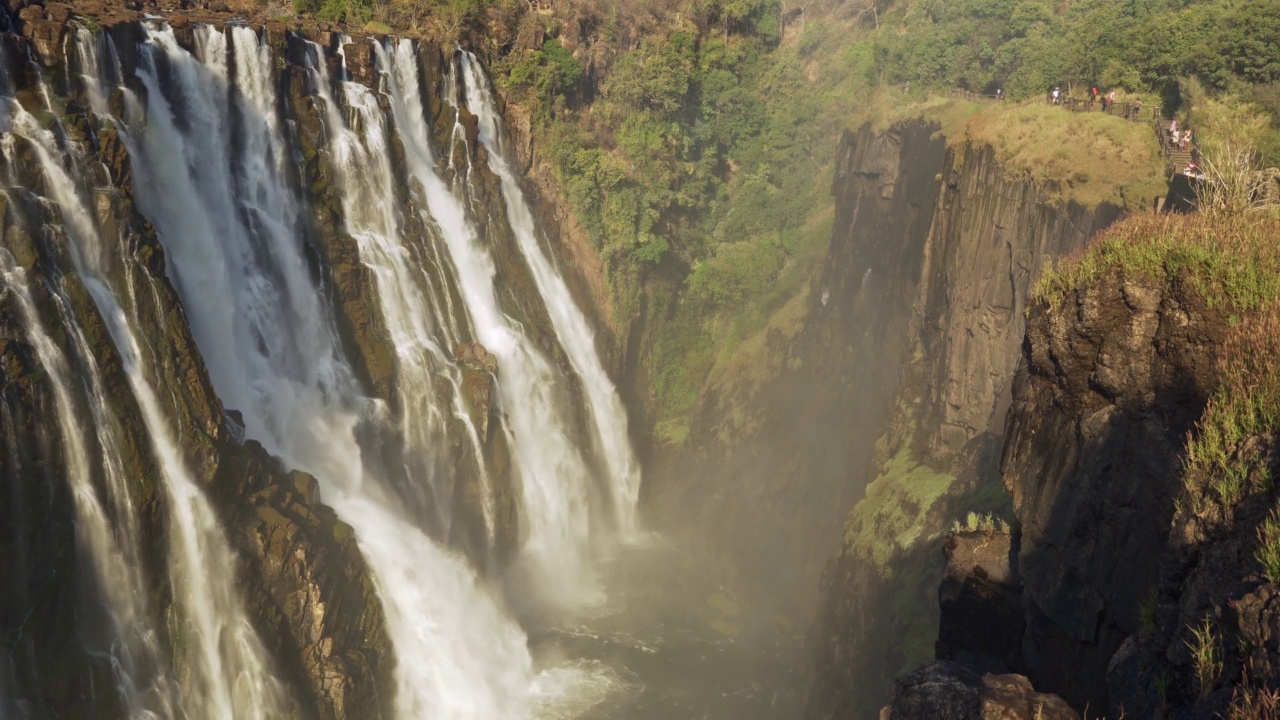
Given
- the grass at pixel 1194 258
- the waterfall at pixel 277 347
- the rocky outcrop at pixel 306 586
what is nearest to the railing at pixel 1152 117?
the grass at pixel 1194 258

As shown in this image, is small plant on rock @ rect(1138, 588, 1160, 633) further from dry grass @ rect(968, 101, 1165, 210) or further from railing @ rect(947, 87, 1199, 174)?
railing @ rect(947, 87, 1199, 174)

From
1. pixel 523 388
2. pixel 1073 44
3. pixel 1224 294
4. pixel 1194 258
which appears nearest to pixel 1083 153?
pixel 1073 44

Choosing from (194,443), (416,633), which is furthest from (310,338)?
(416,633)

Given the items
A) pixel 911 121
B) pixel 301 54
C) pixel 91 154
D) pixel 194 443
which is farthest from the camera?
pixel 911 121

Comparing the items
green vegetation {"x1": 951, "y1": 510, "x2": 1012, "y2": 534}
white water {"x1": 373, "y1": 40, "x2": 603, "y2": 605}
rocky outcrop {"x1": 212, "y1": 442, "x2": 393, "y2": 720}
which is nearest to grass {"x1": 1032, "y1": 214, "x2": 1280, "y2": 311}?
green vegetation {"x1": 951, "y1": 510, "x2": 1012, "y2": 534}

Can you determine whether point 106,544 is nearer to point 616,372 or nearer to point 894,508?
point 894,508

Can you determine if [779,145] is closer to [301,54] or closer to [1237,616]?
[301,54]
